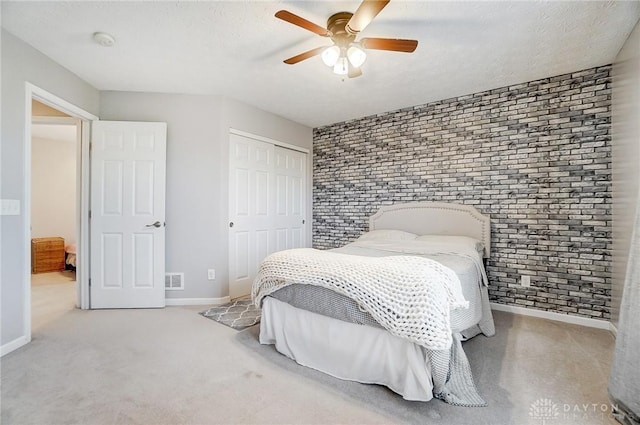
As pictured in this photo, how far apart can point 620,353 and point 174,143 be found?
13.3 feet

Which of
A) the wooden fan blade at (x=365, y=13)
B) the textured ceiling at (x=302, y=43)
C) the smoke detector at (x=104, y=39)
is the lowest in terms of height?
the wooden fan blade at (x=365, y=13)

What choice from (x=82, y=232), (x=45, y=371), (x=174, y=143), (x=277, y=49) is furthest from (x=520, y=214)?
(x=82, y=232)

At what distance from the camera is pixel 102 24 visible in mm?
2145

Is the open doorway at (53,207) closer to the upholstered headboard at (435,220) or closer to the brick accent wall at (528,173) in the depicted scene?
the upholstered headboard at (435,220)

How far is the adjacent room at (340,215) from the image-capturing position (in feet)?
5.41

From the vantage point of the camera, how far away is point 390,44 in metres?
1.93

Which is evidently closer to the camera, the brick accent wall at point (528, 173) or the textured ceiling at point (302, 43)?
the textured ceiling at point (302, 43)

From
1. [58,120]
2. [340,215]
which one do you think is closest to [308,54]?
[340,215]

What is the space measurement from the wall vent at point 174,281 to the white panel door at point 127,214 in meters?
0.13

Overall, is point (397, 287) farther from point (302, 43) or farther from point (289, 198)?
point (289, 198)

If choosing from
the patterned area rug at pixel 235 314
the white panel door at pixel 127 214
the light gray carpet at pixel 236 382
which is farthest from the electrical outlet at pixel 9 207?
the patterned area rug at pixel 235 314

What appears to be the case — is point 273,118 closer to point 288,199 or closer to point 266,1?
point 288,199

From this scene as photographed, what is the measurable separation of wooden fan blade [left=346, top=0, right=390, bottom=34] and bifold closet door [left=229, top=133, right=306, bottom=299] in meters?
2.21

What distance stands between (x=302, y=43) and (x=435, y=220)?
2406mm
